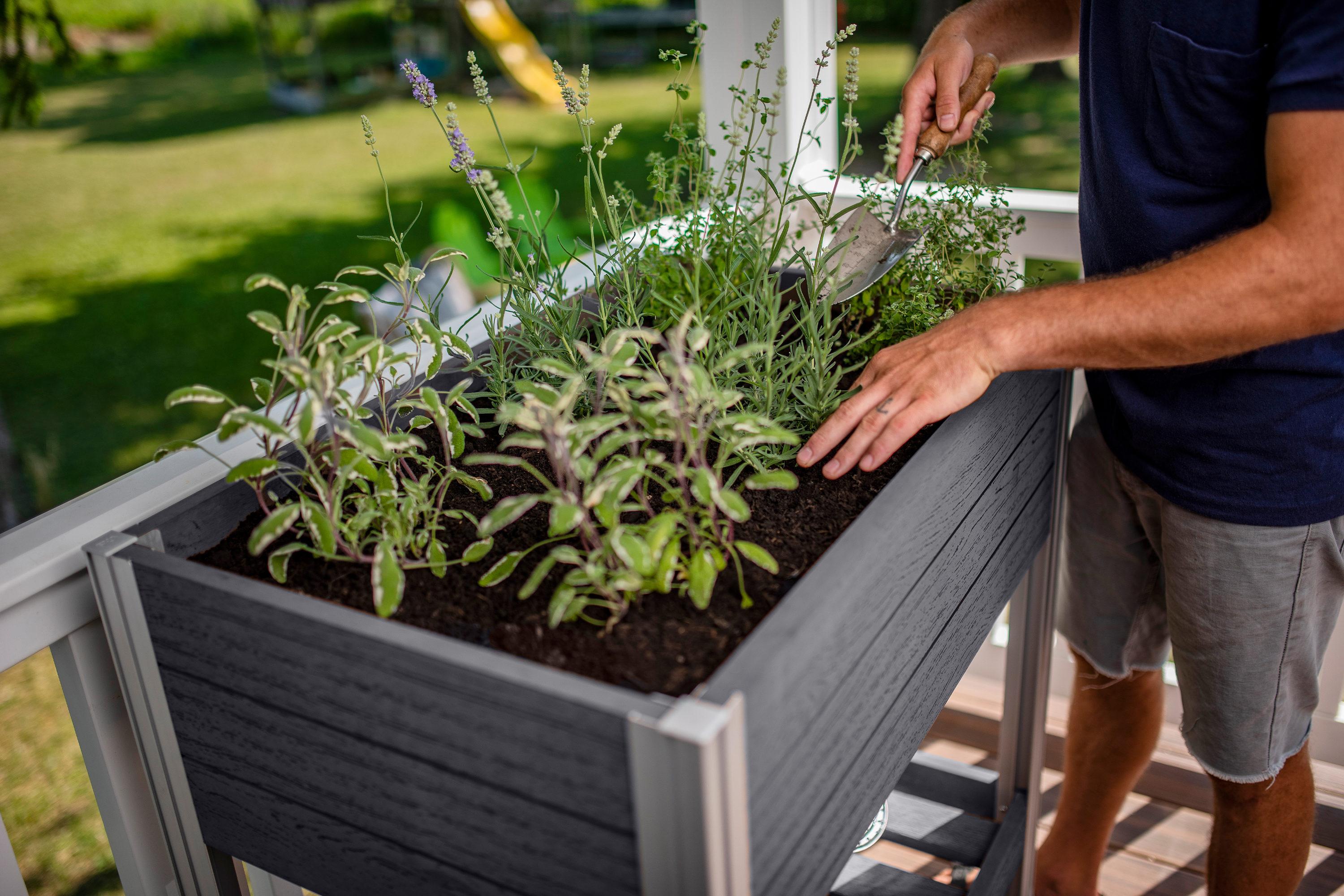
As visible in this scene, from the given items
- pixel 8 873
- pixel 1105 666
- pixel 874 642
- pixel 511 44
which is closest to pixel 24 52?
pixel 8 873

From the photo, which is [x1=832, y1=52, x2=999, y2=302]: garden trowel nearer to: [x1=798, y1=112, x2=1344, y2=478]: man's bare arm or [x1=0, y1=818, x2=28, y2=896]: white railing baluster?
[x1=798, y1=112, x2=1344, y2=478]: man's bare arm

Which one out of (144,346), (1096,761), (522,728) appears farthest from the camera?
(144,346)

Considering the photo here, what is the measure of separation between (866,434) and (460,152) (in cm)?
56

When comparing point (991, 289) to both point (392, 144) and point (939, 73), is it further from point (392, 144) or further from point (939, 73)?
point (392, 144)

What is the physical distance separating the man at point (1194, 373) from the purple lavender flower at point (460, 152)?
0.51 m

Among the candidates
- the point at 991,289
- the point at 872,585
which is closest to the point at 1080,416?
the point at 991,289

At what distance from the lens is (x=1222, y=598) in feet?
4.54

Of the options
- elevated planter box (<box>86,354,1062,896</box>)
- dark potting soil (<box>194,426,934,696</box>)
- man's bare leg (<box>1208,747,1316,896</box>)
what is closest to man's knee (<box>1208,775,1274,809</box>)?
man's bare leg (<box>1208,747,1316,896</box>)

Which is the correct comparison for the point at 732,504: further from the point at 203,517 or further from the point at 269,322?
the point at 203,517

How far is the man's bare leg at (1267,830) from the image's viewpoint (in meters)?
1.48

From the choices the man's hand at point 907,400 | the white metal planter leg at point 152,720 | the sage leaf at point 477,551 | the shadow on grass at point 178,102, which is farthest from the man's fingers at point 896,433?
the shadow on grass at point 178,102

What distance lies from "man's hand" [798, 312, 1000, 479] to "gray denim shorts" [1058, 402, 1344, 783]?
1.75ft

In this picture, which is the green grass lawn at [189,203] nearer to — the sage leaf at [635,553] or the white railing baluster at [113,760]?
the white railing baluster at [113,760]

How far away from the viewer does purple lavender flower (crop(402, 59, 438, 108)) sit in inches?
→ 40.0
